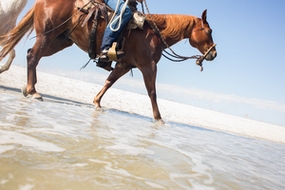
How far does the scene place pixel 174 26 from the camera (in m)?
4.89

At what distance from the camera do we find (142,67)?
4.58 m

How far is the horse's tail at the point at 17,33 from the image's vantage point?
4613mm

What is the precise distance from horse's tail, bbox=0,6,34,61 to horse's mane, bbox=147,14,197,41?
2.21 m

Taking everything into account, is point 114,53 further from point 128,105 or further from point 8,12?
point 128,105

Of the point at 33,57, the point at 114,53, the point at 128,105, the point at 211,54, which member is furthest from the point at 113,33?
the point at 128,105

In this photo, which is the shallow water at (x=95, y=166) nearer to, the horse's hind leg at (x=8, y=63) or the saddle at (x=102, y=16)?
the saddle at (x=102, y=16)

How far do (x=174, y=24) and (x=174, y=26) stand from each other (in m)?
0.05

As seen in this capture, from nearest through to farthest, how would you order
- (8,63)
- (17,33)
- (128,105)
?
(17,33) < (8,63) < (128,105)

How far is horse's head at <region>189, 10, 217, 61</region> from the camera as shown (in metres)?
5.05

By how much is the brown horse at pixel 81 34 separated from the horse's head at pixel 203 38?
0.02 meters

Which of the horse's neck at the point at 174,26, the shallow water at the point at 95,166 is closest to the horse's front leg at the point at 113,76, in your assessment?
the horse's neck at the point at 174,26

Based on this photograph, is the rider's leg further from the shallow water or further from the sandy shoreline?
the shallow water

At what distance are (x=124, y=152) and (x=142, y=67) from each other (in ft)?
9.88

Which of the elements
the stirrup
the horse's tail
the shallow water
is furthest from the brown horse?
the shallow water
